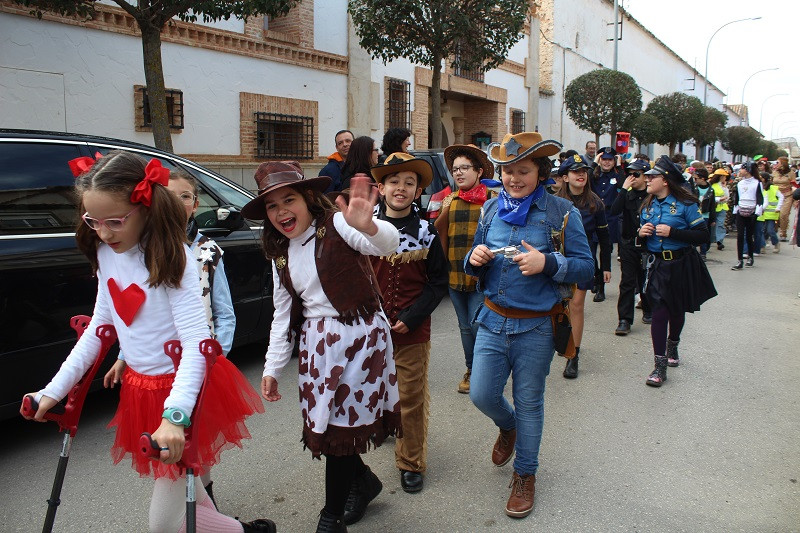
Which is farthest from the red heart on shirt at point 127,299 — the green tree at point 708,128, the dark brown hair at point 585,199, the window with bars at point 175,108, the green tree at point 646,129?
the green tree at point 708,128

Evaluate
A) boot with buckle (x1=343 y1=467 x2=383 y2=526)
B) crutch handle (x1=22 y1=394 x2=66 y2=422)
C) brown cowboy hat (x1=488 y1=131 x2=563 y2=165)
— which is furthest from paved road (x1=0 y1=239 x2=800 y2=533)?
brown cowboy hat (x1=488 y1=131 x2=563 y2=165)

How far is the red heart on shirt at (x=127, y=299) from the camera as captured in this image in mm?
2277

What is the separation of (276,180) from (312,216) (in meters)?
0.23

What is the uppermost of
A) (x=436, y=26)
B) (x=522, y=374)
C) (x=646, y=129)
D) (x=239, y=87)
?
(x=436, y=26)

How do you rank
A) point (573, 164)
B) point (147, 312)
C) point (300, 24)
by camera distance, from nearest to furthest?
1. point (147, 312)
2. point (573, 164)
3. point (300, 24)

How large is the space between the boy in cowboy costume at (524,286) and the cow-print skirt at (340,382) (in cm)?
80

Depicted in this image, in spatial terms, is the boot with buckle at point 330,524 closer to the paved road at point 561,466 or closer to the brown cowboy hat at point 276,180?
the paved road at point 561,466

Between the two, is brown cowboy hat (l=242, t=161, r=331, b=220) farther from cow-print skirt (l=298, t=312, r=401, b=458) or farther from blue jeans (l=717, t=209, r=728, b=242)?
blue jeans (l=717, t=209, r=728, b=242)

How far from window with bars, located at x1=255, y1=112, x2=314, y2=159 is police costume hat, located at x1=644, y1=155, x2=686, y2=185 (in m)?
9.23

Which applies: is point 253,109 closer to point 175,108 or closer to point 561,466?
point 175,108

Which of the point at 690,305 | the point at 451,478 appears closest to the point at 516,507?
the point at 451,478

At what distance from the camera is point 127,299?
2285mm

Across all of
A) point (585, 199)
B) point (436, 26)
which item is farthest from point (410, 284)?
point (436, 26)

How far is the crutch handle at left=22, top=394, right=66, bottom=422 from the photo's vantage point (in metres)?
2.24
